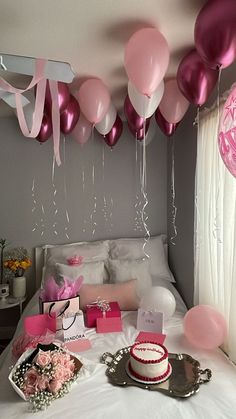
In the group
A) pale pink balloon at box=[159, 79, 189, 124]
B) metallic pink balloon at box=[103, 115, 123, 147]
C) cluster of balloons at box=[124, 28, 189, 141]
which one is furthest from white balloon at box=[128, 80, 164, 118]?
metallic pink balloon at box=[103, 115, 123, 147]

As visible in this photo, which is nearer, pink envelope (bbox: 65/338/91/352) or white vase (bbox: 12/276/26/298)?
pink envelope (bbox: 65/338/91/352)

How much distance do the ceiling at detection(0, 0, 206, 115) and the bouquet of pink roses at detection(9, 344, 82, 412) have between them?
1448 millimetres

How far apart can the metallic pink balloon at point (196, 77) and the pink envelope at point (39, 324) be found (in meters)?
1.45

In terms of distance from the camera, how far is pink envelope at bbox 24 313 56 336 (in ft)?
5.11

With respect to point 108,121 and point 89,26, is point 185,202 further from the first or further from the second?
point 89,26

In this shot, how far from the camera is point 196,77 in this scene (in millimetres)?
1296

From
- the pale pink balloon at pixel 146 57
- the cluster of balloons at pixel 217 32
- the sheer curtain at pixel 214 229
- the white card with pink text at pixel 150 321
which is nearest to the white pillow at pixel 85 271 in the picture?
the white card with pink text at pixel 150 321

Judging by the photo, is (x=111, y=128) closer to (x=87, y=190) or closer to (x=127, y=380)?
(x=87, y=190)

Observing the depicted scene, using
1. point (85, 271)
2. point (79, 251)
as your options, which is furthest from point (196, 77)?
point (79, 251)

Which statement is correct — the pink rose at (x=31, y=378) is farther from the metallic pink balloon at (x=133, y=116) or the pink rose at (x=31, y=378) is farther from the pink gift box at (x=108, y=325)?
the metallic pink balloon at (x=133, y=116)

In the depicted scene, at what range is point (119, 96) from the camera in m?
2.06

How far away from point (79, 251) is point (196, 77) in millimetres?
1796

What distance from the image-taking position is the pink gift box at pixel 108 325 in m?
1.78

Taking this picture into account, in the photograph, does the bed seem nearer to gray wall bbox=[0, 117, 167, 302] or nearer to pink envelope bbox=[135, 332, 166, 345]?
pink envelope bbox=[135, 332, 166, 345]
